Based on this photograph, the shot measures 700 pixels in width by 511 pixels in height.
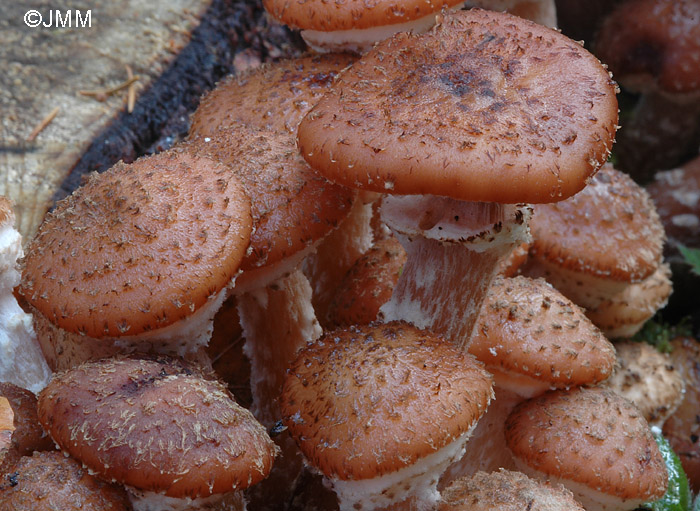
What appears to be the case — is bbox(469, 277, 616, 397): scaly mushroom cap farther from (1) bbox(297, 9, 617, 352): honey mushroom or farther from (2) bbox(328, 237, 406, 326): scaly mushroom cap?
(2) bbox(328, 237, 406, 326): scaly mushroom cap

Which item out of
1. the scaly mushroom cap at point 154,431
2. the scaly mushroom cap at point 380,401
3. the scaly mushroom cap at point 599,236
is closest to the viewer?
the scaly mushroom cap at point 154,431

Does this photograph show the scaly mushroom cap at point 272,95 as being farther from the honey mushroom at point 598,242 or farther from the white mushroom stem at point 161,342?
the honey mushroom at point 598,242

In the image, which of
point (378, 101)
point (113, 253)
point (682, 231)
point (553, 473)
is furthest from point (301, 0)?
point (682, 231)

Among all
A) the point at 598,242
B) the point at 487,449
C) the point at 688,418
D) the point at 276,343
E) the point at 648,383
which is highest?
the point at 598,242

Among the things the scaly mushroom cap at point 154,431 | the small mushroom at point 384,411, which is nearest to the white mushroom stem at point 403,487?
the small mushroom at point 384,411

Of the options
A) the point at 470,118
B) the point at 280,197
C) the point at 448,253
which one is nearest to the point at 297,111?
the point at 280,197

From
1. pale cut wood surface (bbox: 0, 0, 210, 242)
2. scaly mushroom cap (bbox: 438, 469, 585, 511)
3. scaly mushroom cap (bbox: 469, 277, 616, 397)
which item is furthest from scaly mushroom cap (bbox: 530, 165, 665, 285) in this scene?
pale cut wood surface (bbox: 0, 0, 210, 242)

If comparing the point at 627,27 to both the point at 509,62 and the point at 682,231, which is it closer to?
the point at 682,231

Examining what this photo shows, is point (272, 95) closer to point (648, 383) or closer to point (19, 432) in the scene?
point (19, 432)

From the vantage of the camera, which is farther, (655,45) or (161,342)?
(655,45)
